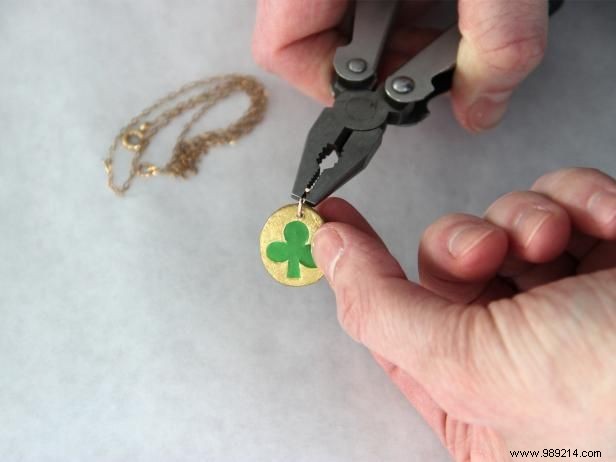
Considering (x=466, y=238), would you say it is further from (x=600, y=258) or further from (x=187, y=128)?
(x=187, y=128)

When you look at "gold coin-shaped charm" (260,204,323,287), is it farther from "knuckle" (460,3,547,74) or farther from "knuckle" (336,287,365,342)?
"knuckle" (460,3,547,74)

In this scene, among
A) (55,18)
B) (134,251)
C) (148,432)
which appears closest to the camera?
(148,432)

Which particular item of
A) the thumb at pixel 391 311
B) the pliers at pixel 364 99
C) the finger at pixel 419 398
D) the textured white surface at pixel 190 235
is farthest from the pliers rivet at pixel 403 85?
the finger at pixel 419 398

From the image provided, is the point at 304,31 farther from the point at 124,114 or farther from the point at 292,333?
the point at 292,333

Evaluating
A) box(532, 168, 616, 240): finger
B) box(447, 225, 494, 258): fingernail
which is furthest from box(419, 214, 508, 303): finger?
box(532, 168, 616, 240): finger

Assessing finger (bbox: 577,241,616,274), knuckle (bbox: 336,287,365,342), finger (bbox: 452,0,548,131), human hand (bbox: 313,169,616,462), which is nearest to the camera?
human hand (bbox: 313,169,616,462)

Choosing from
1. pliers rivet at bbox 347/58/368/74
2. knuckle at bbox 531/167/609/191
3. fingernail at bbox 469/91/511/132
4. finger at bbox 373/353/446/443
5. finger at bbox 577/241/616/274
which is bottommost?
finger at bbox 373/353/446/443

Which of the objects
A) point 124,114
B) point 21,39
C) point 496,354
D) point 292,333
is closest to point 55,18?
point 21,39

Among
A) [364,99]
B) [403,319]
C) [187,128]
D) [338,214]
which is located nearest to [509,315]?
[403,319]
